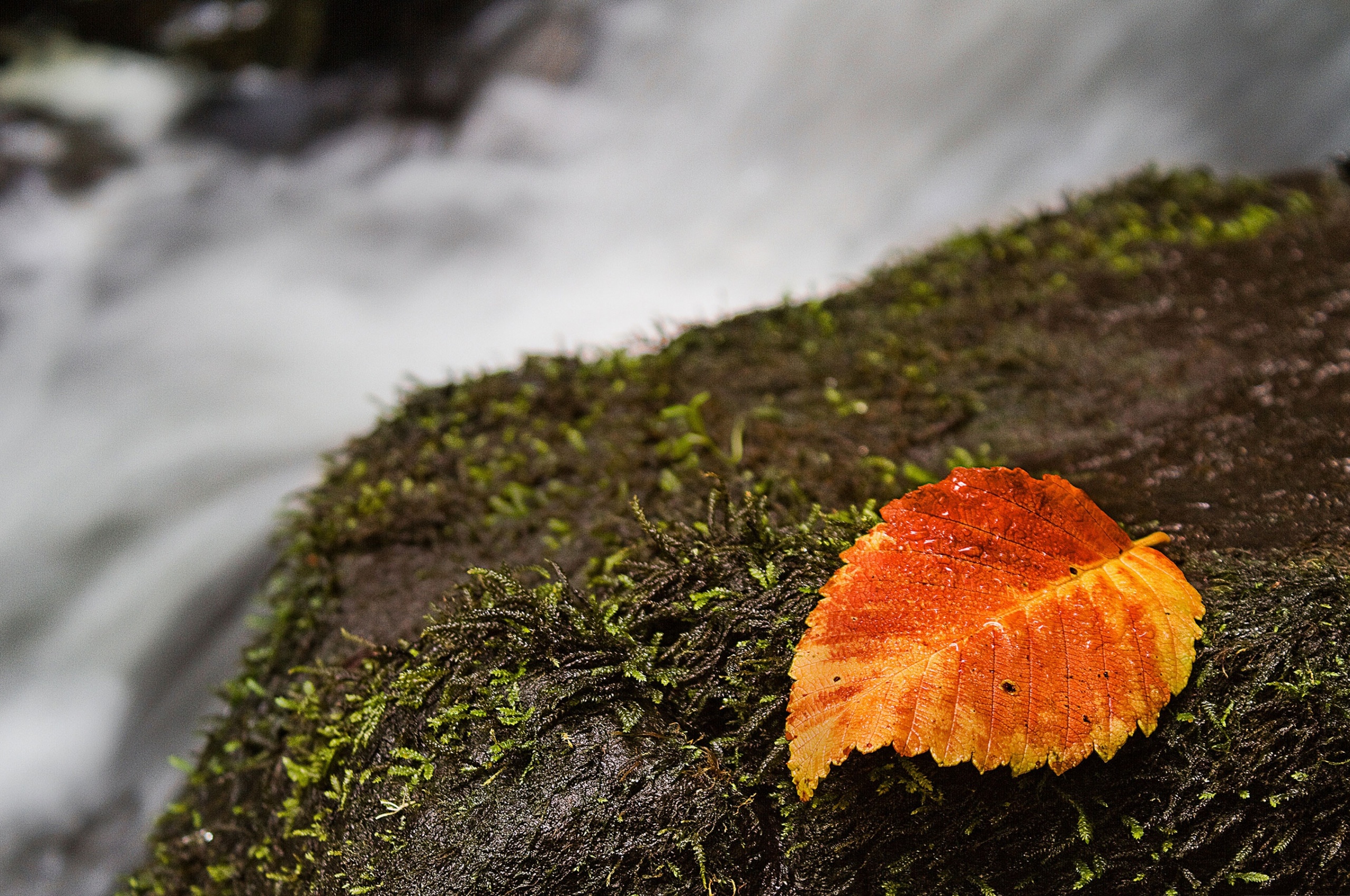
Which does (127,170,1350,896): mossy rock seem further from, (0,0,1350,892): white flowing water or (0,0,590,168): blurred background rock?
(0,0,590,168): blurred background rock

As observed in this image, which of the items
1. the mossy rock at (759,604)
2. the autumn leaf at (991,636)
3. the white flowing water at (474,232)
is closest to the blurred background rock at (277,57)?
the white flowing water at (474,232)

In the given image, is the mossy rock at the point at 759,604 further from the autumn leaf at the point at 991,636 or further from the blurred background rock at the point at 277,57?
the blurred background rock at the point at 277,57

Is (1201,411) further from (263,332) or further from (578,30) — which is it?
(578,30)

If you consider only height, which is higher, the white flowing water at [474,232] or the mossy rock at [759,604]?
the white flowing water at [474,232]

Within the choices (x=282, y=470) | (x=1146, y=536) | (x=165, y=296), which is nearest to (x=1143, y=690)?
(x=1146, y=536)

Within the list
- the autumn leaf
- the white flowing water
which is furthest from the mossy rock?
the white flowing water

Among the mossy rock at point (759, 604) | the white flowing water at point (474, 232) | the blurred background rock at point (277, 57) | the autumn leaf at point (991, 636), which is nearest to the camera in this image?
the autumn leaf at point (991, 636)
